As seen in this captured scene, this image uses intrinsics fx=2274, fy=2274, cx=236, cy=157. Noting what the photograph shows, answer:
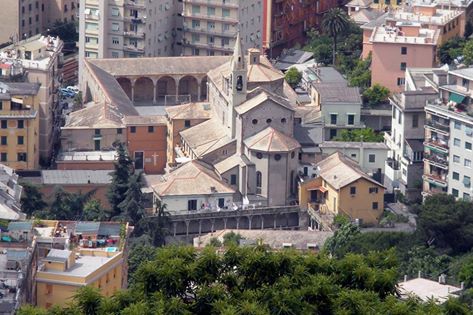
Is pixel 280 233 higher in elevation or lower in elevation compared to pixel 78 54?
lower

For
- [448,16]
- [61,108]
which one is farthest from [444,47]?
[61,108]

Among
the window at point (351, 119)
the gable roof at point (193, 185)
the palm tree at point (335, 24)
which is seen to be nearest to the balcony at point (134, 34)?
the palm tree at point (335, 24)

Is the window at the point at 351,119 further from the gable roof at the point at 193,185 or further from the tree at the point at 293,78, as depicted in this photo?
the gable roof at the point at 193,185

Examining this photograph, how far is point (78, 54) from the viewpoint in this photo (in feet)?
400

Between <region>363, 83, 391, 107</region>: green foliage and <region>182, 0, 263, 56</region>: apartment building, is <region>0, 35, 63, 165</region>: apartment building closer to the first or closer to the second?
<region>182, 0, 263, 56</region>: apartment building

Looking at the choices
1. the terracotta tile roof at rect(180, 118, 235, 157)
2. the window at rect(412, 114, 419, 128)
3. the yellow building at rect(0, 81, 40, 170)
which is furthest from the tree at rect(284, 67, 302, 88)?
the yellow building at rect(0, 81, 40, 170)

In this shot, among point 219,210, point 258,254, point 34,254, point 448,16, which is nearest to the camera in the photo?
point 258,254

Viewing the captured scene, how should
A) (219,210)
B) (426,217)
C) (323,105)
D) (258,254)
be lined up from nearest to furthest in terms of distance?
(258,254) < (426,217) < (219,210) < (323,105)

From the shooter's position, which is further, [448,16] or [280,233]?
[448,16]

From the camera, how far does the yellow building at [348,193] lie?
97.8 metres

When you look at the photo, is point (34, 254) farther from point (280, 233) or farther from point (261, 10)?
point (261, 10)

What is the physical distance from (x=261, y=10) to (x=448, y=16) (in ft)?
38.4

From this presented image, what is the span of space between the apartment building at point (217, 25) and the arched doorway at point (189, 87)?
4505 mm

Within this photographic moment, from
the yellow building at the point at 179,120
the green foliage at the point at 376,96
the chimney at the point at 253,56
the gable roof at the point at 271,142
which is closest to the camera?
the gable roof at the point at 271,142
